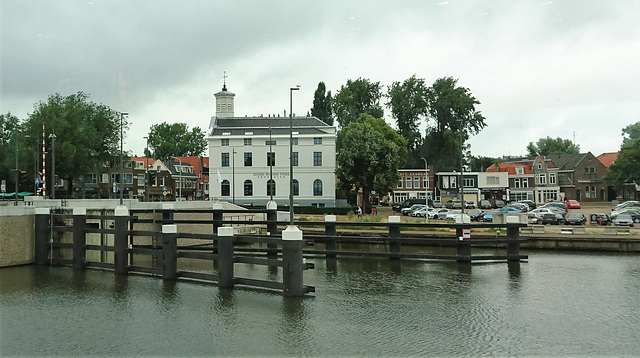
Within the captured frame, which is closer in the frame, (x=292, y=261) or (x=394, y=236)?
(x=292, y=261)

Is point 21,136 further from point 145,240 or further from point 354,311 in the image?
point 354,311

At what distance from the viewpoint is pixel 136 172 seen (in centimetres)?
9406

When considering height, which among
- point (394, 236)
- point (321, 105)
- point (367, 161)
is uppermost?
point (321, 105)

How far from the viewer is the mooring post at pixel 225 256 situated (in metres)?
16.7

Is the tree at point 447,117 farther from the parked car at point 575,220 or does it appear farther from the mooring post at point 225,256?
the mooring post at point 225,256

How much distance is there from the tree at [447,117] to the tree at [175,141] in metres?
57.4

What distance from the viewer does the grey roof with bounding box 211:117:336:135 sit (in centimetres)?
7650

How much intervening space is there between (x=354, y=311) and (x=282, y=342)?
3.42 meters

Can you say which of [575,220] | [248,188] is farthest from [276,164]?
[575,220]

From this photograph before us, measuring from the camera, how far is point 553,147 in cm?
13375

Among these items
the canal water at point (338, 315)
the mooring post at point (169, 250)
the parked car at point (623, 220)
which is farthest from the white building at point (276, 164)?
the mooring post at point (169, 250)

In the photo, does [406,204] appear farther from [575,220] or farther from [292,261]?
[292,261]

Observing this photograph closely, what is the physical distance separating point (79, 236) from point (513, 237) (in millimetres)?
18156

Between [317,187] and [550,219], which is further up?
[317,187]
